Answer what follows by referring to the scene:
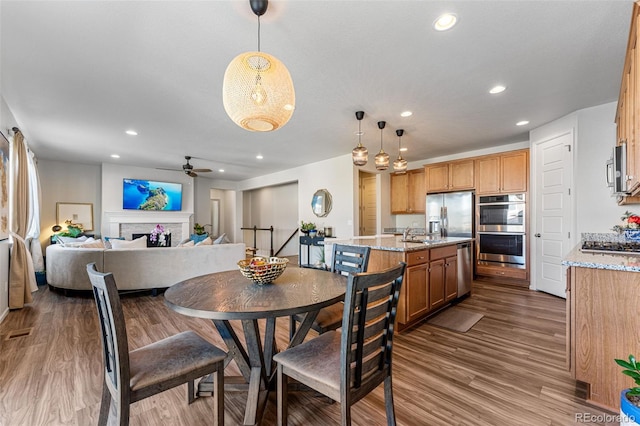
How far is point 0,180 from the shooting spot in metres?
3.02

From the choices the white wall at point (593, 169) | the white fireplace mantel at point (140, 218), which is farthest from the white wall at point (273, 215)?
the white wall at point (593, 169)

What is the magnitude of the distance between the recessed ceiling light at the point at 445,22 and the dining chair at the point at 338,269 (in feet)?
5.51

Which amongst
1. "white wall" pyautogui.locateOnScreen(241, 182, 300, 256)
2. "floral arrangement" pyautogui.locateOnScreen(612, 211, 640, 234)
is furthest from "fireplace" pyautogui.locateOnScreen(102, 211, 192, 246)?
"floral arrangement" pyautogui.locateOnScreen(612, 211, 640, 234)

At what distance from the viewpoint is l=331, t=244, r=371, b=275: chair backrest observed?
2.16m

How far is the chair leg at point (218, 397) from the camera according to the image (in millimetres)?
1334

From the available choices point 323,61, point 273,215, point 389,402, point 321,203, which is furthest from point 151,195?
point 389,402

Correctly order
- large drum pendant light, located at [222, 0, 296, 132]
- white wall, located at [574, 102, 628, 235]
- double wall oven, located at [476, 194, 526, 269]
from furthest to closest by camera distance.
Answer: double wall oven, located at [476, 194, 526, 269] → white wall, located at [574, 102, 628, 235] → large drum pendant light, located at [222, 0, 296, 132]

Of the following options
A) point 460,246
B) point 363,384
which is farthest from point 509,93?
point 363,384

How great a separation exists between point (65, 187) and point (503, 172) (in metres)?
9.71

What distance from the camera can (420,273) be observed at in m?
3.00

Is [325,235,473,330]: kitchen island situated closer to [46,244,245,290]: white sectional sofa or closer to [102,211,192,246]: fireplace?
[46,244,245,290]: white sectional sofa

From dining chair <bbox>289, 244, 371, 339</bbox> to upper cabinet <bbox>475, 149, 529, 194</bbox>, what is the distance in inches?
160

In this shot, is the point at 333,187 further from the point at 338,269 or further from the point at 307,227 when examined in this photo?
the point at 338,269

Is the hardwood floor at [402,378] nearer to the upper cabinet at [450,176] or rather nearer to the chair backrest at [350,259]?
the chair backrest at [350,259]
